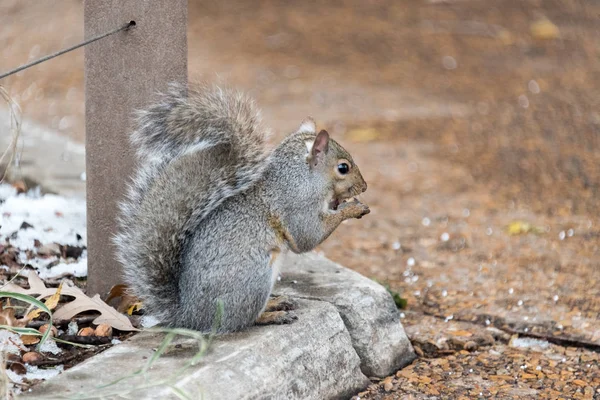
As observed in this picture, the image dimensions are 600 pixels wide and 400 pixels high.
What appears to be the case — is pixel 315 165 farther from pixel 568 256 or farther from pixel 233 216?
pixel 568 256

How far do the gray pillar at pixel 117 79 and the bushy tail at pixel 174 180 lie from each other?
161 millimetres

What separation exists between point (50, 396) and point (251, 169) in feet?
2.79

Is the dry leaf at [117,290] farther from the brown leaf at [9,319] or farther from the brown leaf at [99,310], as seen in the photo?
the brown leaf at [9,319]

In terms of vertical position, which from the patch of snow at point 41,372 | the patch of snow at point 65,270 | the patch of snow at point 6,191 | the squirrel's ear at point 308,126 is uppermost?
the squirrel's ear at point 308,126

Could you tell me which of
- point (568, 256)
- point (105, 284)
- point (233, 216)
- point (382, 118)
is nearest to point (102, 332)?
point (105, 284)

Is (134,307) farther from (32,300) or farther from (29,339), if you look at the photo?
(32,300)

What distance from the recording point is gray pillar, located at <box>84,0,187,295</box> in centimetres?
272

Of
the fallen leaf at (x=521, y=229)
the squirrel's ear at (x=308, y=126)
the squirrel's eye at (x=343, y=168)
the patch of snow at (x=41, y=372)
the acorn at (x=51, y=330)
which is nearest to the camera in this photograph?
the patch of snow at (x=41, y=372)

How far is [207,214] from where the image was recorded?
8.36ft

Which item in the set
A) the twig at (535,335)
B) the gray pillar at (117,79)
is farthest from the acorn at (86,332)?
the twig at (535,335)

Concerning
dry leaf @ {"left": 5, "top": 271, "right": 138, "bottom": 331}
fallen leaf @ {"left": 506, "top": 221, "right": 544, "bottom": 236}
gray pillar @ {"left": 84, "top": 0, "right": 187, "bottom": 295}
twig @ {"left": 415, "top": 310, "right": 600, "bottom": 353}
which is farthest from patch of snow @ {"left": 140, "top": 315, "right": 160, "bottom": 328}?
fallen leaf @ {"left": 506, "top": 221, "right": 544, "bottom": 236}

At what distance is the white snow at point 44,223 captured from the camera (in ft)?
10.4

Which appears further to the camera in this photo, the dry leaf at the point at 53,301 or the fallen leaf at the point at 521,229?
the fallen leaf at the point at 521,229

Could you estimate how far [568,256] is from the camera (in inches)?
165
